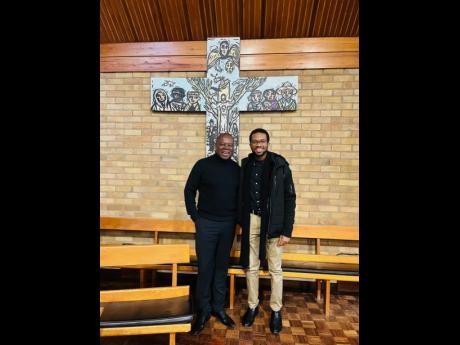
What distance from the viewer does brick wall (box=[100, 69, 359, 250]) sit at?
323 cm

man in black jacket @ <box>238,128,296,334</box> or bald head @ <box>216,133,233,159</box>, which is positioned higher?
bald head @ <box>216,133,233,159</box>

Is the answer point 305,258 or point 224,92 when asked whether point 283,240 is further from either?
point 224,92

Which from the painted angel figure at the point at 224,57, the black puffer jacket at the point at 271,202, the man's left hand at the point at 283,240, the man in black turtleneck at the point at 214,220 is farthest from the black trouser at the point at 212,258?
the painted angel figure at the point at 224,57

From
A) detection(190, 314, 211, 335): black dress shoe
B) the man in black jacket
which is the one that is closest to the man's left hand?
the man in black jacket

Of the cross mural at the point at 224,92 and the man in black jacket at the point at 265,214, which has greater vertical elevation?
the cross mural at the point at 224,92

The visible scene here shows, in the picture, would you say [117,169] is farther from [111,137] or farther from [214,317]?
[214,317]

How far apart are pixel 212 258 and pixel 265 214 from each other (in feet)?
2.13

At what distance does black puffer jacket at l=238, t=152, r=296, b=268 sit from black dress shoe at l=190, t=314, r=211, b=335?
585 millimetres

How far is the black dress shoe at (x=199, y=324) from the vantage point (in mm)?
2332

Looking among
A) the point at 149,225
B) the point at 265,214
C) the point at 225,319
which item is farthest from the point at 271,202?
the point at 149,225

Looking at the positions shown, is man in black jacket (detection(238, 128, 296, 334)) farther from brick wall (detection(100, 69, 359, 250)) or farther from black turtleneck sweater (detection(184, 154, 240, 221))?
brick wall (detection(100, 69, 359, 250))

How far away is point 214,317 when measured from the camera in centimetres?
257

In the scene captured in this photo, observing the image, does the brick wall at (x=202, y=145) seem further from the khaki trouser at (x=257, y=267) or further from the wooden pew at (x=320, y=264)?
the khaki trouser at (x=257, y=267)
